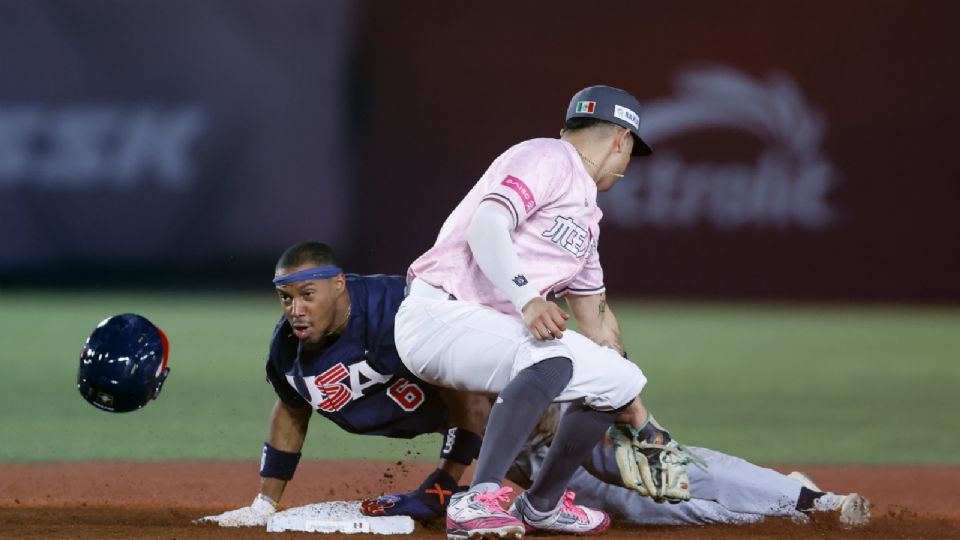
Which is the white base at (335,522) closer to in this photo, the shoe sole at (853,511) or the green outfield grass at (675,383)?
the shoe sole at (853,511)

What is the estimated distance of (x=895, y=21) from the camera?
14805 mm

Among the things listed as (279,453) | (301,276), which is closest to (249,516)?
(279,453)

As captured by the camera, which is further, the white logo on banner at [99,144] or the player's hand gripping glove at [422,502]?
the white logo on banner at [99,144]

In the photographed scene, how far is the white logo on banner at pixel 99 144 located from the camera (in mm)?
14305

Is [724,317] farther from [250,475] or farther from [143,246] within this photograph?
[250,475]

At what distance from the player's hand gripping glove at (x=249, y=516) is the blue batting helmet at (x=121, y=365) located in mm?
511

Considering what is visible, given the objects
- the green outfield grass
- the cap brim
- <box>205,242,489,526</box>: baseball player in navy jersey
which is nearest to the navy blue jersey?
<box>205,242,489,526</box>: baseball player in navy jersey

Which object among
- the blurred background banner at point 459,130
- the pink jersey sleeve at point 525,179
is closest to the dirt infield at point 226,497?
the pink jersey sleeve at point 525,179

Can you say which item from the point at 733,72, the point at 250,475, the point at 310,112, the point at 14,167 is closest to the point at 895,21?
the point at 733,72

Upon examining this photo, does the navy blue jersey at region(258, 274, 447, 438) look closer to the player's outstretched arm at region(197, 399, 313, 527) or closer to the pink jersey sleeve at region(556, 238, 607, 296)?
the player's outstretched arm at region(197, 399, 313, 527)

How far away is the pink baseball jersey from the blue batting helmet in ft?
3.12

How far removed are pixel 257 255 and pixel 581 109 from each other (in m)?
10.3

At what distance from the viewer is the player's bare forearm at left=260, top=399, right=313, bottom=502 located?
4949 mm

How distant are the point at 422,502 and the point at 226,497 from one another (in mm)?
1260
